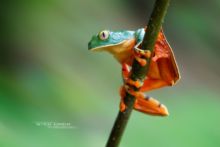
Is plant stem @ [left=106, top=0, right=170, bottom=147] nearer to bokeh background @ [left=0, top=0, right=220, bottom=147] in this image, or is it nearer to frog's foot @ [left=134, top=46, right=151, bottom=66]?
frog's foot @ [left=134, top=46, right=151, bottom=66]

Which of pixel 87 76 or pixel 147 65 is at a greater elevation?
pixel 147 65

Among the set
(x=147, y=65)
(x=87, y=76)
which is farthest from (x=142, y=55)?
(x=87, y=76)

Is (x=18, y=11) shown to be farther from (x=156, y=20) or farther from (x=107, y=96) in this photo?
(x=156, y=20)

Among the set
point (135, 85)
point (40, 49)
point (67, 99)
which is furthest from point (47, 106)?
point (135, 85)

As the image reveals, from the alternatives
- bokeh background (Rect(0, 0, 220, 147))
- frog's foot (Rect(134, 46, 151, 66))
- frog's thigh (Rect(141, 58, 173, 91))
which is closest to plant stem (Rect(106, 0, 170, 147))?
frog's foot (Rect(134, 46, 151, 66))

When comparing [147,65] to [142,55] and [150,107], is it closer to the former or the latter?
[142,55]
